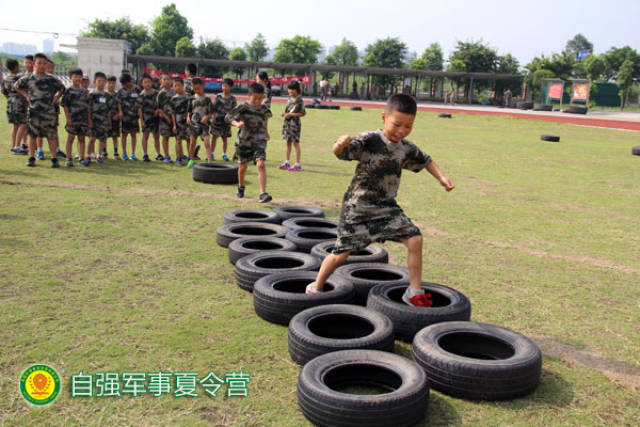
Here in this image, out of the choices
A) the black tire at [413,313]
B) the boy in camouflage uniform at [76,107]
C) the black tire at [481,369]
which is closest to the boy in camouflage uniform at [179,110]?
the boy in camouflage uniform at [76,107]

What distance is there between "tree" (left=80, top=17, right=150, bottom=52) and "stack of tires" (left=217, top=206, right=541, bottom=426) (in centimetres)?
9449

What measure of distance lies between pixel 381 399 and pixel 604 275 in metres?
4.28

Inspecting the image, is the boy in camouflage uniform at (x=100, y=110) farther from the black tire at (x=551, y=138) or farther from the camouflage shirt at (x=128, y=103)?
the black tire at (x=551, y=138)

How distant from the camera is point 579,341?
4.26m

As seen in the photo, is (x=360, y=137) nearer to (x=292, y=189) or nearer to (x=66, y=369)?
(x=66, y=369)

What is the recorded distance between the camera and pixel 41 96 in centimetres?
1053

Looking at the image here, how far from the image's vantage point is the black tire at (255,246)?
563 centimetres

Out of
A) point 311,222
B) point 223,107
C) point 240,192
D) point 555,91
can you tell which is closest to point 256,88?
point 240,192

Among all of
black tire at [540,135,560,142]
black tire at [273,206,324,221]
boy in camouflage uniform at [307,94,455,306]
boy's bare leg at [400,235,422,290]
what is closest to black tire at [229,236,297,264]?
black tire at [273,206,324,221]

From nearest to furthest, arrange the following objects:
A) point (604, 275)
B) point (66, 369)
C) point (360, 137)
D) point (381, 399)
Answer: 1. point (381, 399)
2. point (66, 369)
3. point (360, 137)
4. point (604, 275)

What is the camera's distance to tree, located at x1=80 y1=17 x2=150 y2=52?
90.6 metres

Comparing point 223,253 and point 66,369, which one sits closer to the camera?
point 66,369

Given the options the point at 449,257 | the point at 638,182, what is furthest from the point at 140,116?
the point at 638,182

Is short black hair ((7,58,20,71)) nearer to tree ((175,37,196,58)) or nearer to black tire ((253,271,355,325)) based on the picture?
black tire ((253,271,355,325))
